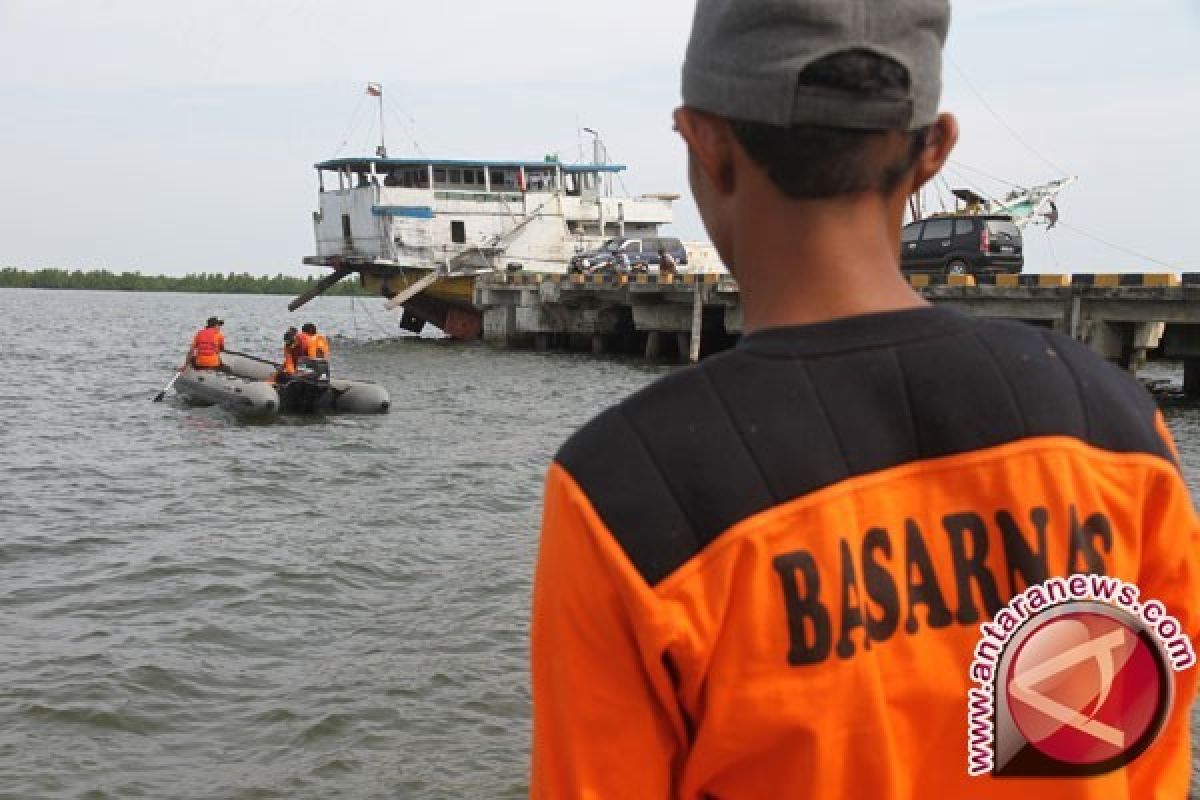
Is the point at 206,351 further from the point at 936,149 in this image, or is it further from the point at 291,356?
the point at 936,149

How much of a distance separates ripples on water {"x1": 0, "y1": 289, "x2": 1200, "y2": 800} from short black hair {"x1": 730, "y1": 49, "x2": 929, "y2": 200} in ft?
16.6

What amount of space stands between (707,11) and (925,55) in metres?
0.24

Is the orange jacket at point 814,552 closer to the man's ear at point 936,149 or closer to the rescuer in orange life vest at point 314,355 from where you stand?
the man's ear at point 936,149

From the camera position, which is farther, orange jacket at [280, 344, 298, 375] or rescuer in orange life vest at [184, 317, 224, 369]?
rescuer in orange life vest at [184, 317, 224, 369]

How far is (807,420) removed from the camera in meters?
1.17

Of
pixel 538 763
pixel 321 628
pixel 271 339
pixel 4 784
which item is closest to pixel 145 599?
pixel 321 628

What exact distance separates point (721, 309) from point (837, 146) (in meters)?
30.7

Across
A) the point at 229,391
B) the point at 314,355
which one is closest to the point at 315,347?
the point at 314,355

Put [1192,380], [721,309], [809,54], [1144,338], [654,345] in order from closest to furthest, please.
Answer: [809,54] < [1144,338] < [1192,380] < [721,309] < [654,345]

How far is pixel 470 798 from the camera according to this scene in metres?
5.72

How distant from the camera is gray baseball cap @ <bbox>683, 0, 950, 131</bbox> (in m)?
1.16

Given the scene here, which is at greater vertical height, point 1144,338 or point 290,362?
point 1144,338

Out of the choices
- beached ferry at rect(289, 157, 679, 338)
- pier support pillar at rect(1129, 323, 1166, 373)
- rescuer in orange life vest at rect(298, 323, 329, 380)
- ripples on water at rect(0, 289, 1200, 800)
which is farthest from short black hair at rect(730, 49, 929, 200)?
beached ferry at rect(289, 157, 679, 338)

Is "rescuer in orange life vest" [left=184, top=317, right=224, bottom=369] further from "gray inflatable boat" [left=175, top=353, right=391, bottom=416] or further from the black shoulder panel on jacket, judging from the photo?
the black shoulder panel on jacket
